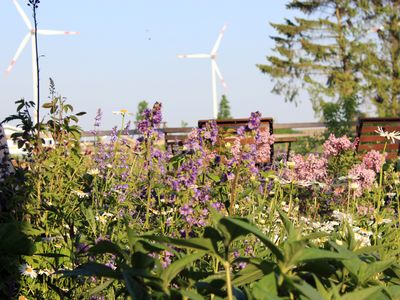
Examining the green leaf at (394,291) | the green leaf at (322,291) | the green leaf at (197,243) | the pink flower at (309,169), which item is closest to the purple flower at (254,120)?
the green leaf at (394,291)

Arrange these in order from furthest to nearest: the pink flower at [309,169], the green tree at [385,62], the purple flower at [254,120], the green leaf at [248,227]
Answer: the green tree at [385,62] < the pink flower at [309,169] < the purple flower at [254,120] < the green leaf at [248,227]

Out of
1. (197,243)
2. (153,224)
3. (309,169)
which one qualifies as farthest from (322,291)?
(309,169)

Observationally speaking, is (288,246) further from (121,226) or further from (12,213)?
(12,213)

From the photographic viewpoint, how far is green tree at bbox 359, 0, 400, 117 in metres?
34.4

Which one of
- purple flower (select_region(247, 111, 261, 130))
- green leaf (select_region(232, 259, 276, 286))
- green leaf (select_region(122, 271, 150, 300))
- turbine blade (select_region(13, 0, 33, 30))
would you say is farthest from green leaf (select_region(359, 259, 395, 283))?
turbine blade (select_region(13, 0, 33, 30))

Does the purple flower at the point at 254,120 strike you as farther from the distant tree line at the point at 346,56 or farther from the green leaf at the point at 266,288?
the distant tree line at the point at 346,56

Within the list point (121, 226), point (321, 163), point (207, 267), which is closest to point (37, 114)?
point (121, 226)

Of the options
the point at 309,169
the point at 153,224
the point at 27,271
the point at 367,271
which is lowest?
the point at 27,271

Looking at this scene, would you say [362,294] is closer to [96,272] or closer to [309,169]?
[96,272]

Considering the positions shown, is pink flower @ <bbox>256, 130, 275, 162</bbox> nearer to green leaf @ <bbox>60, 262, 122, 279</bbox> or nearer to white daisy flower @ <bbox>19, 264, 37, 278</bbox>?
white daisy flower @ <bbox>19, 264, 37, 278</bbox>

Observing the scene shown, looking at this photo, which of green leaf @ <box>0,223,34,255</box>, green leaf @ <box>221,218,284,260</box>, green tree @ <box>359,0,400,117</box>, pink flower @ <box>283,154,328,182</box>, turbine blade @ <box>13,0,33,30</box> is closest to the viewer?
green leaf @ <box>221,218,284,260</box>

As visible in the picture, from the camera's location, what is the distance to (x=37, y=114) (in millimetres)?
4488

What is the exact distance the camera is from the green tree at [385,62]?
1356 inches

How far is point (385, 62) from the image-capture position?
35406mm
